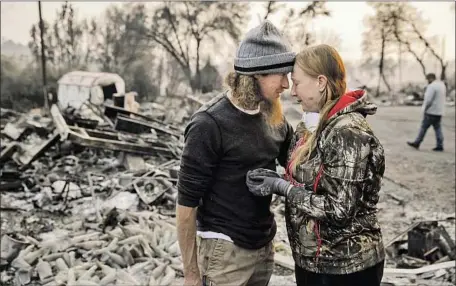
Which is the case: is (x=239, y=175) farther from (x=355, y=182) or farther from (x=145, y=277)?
(x=145, y=277)

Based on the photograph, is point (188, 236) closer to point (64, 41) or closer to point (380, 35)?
point (64, 41)

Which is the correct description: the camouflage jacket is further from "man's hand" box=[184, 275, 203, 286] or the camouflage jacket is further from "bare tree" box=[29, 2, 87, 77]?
"bare tree" box=[29, 2, 87, 77]

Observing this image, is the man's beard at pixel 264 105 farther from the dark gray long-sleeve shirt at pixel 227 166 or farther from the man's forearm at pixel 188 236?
the man's forearm at pixel 188 236

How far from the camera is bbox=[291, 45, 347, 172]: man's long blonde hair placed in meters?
2.06

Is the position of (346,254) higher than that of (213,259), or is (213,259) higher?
(346,254)

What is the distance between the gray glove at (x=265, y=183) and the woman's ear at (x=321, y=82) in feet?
1.48

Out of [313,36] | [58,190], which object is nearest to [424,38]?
[313,36]

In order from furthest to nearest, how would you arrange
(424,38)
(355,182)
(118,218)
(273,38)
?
(424,38)
(118,218)
(273,38)
(355,182)

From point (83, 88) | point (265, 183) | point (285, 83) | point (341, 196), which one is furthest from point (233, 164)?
point (83, 88)

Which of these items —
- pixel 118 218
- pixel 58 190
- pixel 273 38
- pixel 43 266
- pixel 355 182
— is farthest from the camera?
pixel 58 190

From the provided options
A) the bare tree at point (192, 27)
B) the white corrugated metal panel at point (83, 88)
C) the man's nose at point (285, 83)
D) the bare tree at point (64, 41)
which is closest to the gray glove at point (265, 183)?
the man's nose at point (285, 83)

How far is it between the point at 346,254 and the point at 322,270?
137mm

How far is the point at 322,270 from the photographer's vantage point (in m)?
2.15

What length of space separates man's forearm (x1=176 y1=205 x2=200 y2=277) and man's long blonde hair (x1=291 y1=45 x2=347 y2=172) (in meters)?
0.62
